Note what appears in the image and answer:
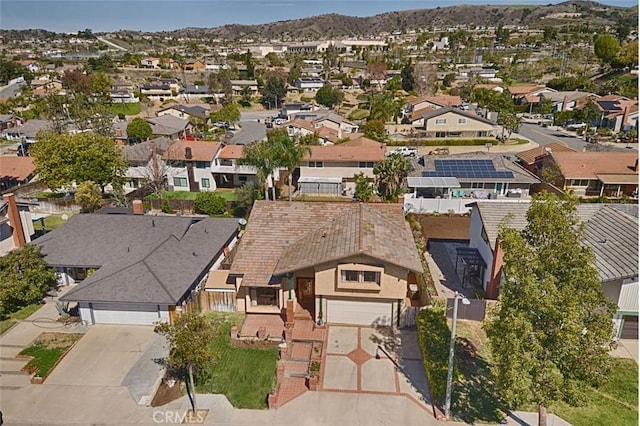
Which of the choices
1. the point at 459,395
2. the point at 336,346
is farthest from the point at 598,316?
the point at 336,346

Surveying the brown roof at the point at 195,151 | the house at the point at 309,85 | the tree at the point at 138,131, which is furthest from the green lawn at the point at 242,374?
the house at the point at 309,85

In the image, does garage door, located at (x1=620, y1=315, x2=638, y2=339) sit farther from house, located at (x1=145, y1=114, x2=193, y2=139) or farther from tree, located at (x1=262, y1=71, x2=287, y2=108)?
tree, located at (x1=262, y1=71, x2=287, y2=108)

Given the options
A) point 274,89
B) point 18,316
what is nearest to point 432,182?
point 18,316

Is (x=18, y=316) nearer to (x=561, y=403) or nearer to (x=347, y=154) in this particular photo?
(x=561, y=403)

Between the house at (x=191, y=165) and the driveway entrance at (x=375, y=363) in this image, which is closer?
the driveway entrance at (x=375, y=363)

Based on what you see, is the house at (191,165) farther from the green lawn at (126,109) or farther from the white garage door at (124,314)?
the green lawn at (126,109)
